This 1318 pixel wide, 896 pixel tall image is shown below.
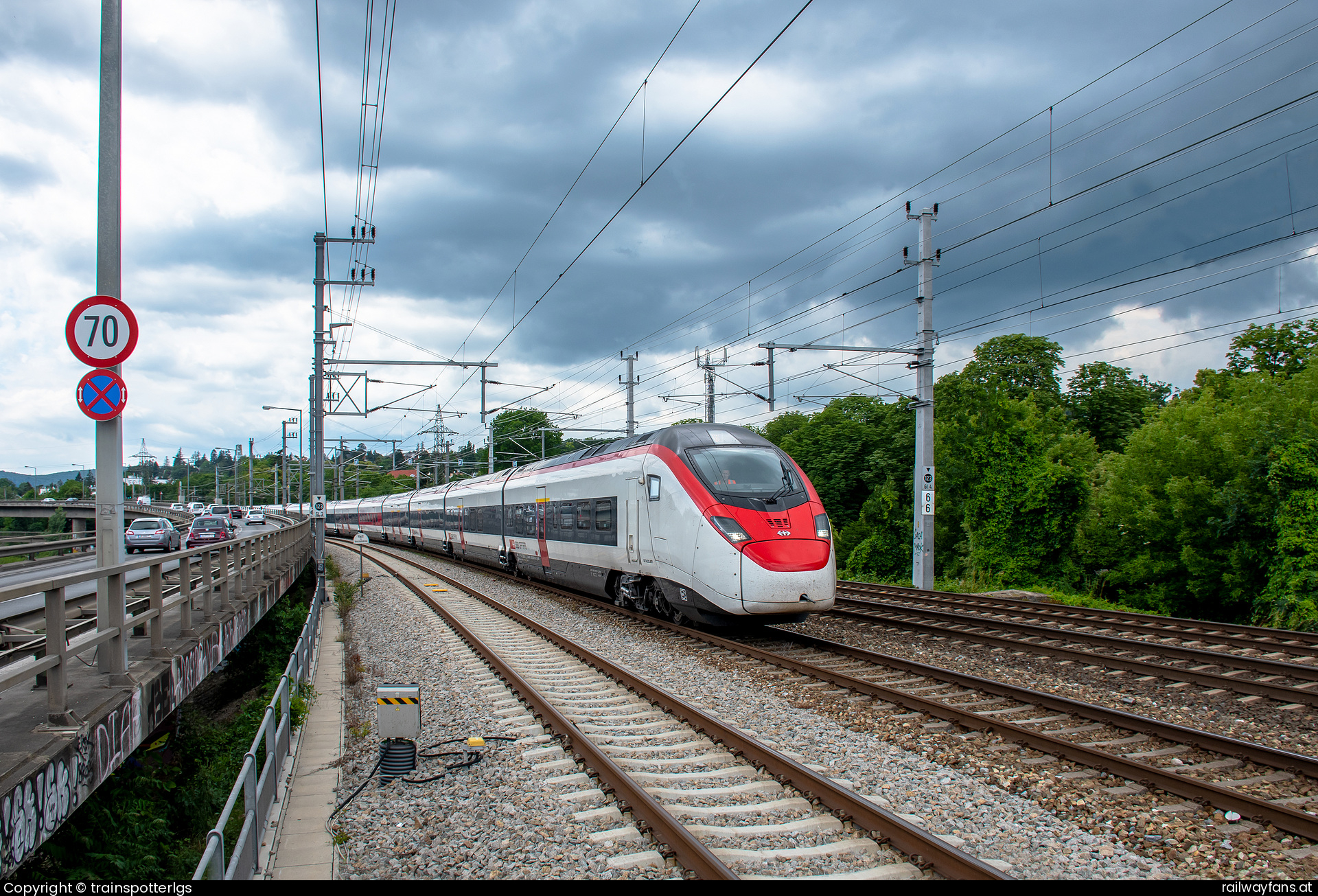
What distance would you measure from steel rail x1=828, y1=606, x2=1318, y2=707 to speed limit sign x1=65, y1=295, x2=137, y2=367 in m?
10.5

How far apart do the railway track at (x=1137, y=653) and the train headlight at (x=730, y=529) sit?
3.82 meters

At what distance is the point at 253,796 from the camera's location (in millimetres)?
4352

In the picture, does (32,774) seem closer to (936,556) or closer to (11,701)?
(11,701)

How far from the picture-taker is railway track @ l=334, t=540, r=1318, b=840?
5.05m

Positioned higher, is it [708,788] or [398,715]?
[398,715]

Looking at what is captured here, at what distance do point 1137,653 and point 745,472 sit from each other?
574 cm

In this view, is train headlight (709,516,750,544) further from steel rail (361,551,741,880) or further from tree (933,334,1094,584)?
tree (933,334,1094,584)

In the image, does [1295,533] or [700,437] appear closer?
[700,437]

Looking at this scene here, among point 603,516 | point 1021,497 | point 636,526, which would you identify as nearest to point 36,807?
point 636,526

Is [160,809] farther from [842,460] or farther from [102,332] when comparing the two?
[842,460]

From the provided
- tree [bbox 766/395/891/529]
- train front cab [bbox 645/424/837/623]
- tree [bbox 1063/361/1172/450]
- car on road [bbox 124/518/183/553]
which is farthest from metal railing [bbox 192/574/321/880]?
tree [bbox 1063/361/1172/450]

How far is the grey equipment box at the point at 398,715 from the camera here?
603 cm

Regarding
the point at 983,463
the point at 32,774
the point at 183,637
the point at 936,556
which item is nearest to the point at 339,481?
the point at 936,556
